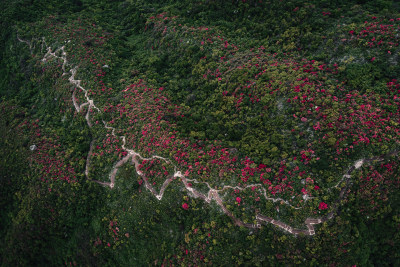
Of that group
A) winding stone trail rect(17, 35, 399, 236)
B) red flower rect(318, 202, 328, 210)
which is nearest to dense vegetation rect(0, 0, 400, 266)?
red flower rect(318, 202, 328, 210)

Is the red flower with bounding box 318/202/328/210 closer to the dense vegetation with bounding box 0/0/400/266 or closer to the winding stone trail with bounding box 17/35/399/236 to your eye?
the dense vegetation with bounding box 0/0/400/266

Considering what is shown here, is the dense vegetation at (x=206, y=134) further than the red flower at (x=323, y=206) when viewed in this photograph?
Yes

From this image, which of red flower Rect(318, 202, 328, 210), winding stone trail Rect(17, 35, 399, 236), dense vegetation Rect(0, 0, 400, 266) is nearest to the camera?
red flower Rect(318, 202, 328, 210)

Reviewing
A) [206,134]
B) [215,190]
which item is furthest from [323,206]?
[206,134]

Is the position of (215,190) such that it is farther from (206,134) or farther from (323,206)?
(323,206)

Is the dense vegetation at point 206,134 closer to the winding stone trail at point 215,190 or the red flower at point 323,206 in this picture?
the red flower at point 323,206

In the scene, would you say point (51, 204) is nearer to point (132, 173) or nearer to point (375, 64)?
point (132, 173)

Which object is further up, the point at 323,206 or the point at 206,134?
the point at 323,206

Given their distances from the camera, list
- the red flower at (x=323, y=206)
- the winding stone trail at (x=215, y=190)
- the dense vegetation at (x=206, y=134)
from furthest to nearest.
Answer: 1. the dense vegetation at (x=206, y=134)
2. the winding stone trail at (x=215, y=190)
3. the red flower at (x=323, y=206)

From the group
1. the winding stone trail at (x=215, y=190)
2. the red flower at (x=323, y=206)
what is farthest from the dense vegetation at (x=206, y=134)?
the winding stone trail at (x=215, y=190)

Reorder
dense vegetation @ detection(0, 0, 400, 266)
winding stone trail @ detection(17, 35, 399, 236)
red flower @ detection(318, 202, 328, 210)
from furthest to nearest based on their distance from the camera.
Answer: dense vegetation @ detection(0, 0, 400, 266), winding stone trail @ detection(17, 35, 399, 236), red flower @ detection(318, 202, 328, 210)
